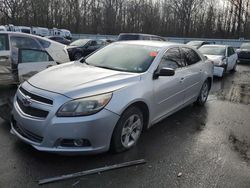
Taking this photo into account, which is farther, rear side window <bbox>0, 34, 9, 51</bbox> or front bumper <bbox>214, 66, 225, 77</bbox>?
front bumper <bbox>214, 66, 225, 77</bbox>

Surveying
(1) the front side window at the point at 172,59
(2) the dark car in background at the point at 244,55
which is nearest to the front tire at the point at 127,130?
(1) the front side window at the point at 172,59

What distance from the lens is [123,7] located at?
46.8 meters

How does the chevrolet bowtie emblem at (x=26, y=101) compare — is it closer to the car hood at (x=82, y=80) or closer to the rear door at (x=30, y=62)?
the car hood at (x=82, y=80)

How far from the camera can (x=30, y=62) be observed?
6242 mm

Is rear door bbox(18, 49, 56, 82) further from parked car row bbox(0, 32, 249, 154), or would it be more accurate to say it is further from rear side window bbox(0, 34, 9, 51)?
parked car row bbox(0, 32, 249, 154)

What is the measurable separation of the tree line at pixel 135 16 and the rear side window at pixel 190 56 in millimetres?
36755

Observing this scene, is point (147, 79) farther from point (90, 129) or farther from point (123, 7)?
point (123, 7)

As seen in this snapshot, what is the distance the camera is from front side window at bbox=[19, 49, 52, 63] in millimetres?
6195

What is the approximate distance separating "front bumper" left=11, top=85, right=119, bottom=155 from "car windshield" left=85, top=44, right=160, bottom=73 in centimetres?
116

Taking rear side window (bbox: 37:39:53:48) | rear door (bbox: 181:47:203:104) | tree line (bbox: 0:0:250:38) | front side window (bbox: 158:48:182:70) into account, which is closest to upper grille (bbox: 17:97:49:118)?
front side window (bbox: 158:48:182:70)

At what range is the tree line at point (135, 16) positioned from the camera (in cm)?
4069

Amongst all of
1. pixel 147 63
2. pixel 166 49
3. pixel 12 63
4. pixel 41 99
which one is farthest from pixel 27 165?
pixel 12 63

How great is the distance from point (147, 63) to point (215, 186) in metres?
2.06

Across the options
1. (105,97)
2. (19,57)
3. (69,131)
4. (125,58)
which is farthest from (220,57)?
(69,131)
